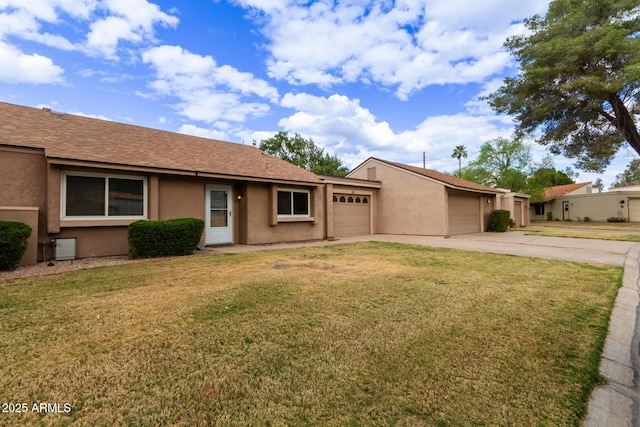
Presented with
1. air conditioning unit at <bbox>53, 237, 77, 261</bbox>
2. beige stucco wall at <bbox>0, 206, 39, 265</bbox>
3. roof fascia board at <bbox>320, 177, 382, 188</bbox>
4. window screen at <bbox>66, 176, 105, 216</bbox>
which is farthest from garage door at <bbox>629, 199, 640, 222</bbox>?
beige stucco wall at <bbox>0, 206, 39, 265</bbox>

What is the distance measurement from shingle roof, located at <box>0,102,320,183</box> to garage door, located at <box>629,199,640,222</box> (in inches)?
1358

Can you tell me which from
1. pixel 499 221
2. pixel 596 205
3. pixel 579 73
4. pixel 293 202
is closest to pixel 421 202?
pixel 499 221

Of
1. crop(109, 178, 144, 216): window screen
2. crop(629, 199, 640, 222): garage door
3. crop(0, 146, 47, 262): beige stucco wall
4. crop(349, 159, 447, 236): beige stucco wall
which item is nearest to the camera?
crop(0, 146, 47, 262): beige stucco wall

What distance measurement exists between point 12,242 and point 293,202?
860 centimetres

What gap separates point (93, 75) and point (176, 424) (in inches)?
656

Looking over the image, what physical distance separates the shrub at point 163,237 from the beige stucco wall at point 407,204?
1148cm

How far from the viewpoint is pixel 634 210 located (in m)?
28.2

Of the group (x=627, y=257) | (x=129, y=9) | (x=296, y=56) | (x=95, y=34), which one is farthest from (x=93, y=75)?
(x=627, y=257)

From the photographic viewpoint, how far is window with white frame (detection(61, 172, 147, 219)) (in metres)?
7.74

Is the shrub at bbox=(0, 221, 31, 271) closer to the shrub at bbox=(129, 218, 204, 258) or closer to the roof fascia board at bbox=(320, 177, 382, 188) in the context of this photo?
the shrub at bbox=(129, 218, 204, 258)

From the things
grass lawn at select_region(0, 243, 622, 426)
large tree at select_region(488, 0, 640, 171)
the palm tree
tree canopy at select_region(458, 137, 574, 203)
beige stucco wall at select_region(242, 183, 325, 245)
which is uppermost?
the palm tree

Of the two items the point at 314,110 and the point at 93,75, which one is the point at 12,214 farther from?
the point at 314,110

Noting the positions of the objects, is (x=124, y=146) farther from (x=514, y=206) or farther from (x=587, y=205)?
(x=587, y=205)

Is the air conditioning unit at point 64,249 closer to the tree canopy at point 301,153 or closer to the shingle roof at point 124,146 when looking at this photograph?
the shingle roof at point 124,146
